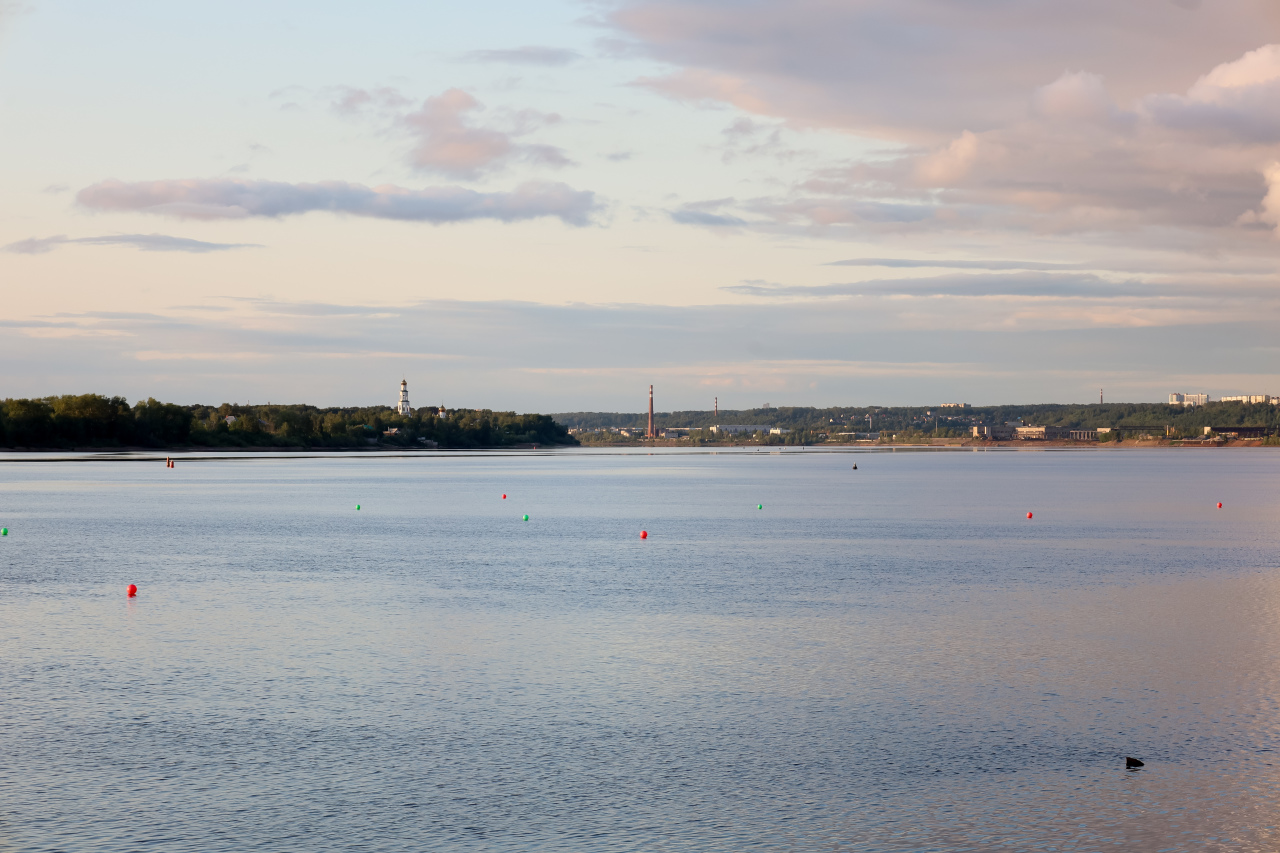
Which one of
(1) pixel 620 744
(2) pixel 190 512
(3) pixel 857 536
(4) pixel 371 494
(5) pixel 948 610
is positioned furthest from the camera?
(4) pixel 371 494

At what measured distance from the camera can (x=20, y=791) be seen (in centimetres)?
1331

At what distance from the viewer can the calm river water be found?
12477 millimetres

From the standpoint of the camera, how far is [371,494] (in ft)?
280

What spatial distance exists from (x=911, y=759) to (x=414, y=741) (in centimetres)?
624

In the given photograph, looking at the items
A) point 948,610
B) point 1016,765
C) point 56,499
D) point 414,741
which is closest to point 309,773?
point 414,741

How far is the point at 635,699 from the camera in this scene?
18.3 meters

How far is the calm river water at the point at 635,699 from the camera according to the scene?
12.5 m

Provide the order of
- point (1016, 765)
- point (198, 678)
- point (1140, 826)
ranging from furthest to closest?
point (198, 678) → point (1016, 765) → point (1140, 826)

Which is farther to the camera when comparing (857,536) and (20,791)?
(857,536)

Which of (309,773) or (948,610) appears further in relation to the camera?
(948,610)

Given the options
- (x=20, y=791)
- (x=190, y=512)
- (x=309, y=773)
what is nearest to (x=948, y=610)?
(x=309, y=773)

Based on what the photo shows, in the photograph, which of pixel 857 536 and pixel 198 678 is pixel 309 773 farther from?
pixel 857 536

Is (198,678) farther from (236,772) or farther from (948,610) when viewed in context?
(948,610)

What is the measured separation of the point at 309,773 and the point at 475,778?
194cm
